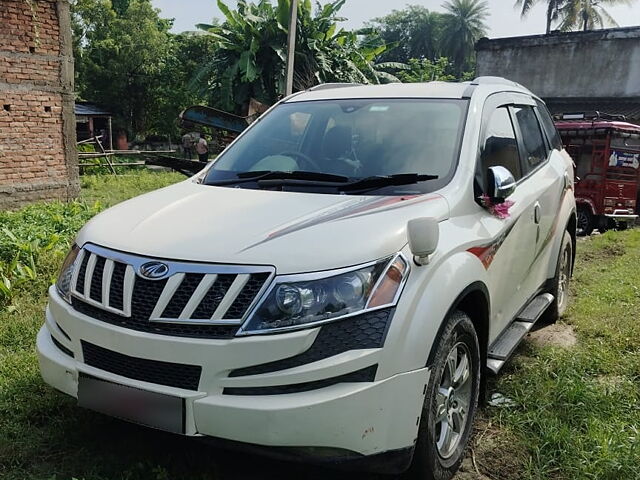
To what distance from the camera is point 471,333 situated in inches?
104

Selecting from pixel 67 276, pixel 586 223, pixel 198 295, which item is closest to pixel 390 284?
pixel 198 295

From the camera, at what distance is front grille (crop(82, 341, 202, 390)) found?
2.12m

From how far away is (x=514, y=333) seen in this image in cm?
347

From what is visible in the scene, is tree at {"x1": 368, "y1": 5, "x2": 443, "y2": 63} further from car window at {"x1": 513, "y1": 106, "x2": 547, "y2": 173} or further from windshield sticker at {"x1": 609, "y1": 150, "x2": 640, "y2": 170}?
car window at {"x1": 513, "y1": 106, "x2": 547, "y2": 173}

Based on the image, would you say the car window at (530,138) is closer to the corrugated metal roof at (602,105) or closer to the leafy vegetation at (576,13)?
the corrugated metal roof at (602,105)

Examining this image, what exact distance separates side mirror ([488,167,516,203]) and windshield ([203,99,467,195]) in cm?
21

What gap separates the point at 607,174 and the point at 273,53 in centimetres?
1328

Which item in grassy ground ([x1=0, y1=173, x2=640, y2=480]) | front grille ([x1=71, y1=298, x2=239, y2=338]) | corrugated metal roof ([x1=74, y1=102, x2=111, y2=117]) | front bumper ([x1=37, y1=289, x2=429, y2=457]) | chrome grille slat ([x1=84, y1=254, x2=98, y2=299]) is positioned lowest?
grassy ground ([x1=0, y1=173, x2=640, y2=480])

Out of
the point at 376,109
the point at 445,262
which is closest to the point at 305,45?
the point at 376,109

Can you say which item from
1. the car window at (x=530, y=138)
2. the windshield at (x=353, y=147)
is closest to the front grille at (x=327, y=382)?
the windshield at (x=353, y=147)

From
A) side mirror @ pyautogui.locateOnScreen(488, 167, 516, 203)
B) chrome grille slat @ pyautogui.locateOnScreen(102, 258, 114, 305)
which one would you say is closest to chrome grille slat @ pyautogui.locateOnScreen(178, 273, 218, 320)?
chrome grille slat @ pyautogui.locateOnScreen(102, 258, 114, 305)

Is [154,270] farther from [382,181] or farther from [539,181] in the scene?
[539,181]

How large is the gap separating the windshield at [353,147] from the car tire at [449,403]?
0.75 metres

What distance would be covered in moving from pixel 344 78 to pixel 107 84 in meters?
17.1
